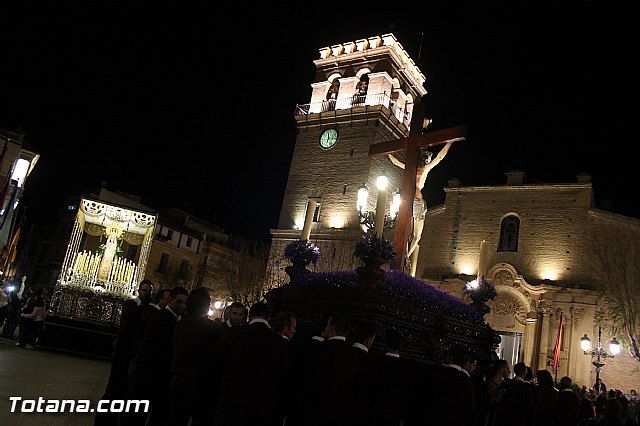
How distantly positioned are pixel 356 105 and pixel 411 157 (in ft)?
65.4

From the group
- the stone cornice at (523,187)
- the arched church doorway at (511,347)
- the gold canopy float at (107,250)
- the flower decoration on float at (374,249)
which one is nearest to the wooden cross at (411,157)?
the flower decoration on float at (374,249)

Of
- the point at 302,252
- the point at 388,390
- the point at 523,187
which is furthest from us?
the point at 523,187

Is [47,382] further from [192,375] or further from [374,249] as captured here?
[374,249]

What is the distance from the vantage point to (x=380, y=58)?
29953 millimetres

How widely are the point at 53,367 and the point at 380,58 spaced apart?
24.8 metres

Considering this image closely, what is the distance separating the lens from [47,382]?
837 centimetres

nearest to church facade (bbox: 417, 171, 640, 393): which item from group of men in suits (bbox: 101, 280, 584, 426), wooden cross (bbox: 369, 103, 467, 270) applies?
wooden cross (bbox: 369, 103, 467, 270)

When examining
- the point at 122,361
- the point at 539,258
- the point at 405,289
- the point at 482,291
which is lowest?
the point at 122,361

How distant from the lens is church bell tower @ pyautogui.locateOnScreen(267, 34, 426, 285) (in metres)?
28.6

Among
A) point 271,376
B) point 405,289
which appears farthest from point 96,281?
point 271,376

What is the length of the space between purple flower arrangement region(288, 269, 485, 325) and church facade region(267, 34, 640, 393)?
13793 mm

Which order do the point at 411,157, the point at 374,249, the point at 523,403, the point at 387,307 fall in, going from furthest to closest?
1. the point at 411,157
2. the point at 374,249
3. the point at 523,403
4. the point at 387,307

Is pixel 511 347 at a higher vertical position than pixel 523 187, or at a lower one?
lower

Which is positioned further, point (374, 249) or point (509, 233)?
point (509, 233)
